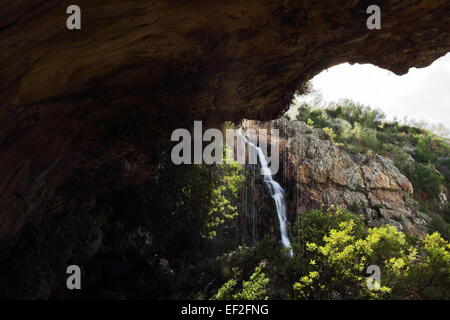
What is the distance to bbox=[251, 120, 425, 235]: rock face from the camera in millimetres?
22703

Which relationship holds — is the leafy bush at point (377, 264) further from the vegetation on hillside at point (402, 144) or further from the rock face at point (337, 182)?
the vegetation on hillside at point (402, 144)

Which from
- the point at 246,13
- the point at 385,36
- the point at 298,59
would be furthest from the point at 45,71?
the point at 385,36

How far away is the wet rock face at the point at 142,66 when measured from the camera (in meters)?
6.18

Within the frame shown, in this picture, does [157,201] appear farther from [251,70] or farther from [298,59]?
[298,59]

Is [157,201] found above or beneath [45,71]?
beneath

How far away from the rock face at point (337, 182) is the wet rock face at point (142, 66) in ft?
43.9

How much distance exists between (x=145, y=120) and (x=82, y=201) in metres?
3.14

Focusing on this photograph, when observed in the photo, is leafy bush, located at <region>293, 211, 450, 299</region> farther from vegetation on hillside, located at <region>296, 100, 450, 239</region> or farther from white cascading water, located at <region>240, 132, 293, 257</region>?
vegetation on hillside, located at <region>296, 100, 450, 239</region>

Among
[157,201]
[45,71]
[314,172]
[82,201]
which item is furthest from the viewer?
→ [314,172]

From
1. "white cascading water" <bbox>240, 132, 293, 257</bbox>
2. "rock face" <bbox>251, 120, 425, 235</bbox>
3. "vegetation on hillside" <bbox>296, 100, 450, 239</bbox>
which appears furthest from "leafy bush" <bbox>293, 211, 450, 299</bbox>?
"vegetation on hillside" <bbox>296, 100, 450, 239</bbox>

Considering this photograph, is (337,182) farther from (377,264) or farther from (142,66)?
(142,66)

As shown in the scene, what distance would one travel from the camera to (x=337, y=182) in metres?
24.0

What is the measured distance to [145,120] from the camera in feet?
29.8

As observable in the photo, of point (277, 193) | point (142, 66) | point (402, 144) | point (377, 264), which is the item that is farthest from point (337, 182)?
point (142, 66)
